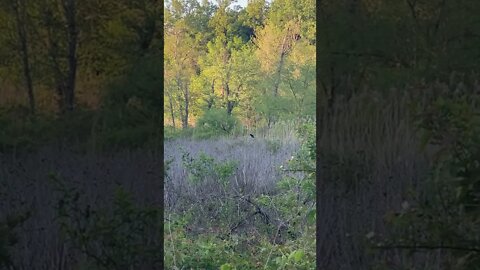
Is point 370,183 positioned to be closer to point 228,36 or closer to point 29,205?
point 29,205

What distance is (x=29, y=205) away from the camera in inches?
57.9

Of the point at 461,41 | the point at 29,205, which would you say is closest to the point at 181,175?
the point at 29,205

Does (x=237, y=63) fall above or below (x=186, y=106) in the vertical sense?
above

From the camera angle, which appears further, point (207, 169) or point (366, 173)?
point (207, 169)

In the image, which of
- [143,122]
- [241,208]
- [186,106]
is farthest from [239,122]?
[143,122]

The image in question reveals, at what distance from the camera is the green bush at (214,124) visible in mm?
2899

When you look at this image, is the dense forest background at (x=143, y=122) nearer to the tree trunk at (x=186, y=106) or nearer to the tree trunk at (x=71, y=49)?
the tree trunk at (x=71, y=49)

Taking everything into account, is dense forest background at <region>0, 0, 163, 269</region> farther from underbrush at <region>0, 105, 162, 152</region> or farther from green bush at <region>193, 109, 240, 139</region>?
green bush at <region>193, 109, 240, 139</region>

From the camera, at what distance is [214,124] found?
295cm

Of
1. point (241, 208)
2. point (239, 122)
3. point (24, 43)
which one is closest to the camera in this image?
point (24, 43)

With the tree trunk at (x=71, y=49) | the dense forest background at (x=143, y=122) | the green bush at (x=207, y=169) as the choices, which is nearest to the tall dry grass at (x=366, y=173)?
the dense forest background at (x=143, y=122)

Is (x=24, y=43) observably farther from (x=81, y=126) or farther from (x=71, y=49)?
(x=81, y=126)

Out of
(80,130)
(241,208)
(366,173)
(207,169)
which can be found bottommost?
(241,208)

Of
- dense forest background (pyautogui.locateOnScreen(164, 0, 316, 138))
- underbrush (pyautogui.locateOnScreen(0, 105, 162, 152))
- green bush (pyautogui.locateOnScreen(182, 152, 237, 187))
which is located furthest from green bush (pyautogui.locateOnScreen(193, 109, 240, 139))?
underbrush (pyautogui.locateOnScreen(0, 105, 162, 152))
